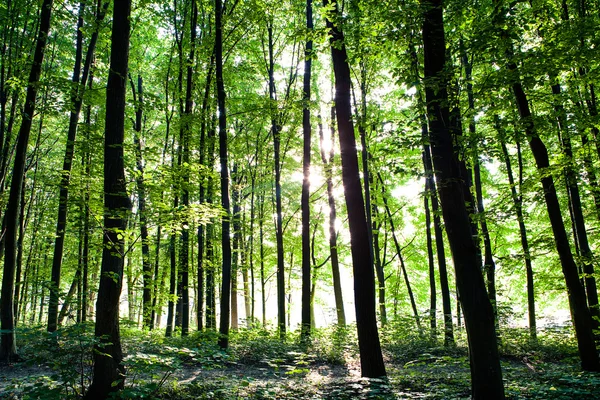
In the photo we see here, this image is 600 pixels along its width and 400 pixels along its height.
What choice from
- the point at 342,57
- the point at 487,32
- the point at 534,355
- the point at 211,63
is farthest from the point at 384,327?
the point at 211,63

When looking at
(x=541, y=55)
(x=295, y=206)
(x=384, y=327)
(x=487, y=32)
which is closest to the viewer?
(x=487, y=32)

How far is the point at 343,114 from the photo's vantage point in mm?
7215

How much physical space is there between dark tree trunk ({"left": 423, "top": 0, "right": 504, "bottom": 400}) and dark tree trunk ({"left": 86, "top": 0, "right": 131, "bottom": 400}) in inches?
186

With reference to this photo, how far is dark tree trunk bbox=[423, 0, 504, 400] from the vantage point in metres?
4.68

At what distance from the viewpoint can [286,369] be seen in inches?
359

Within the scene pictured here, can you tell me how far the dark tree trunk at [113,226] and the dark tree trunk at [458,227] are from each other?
474 centimetres

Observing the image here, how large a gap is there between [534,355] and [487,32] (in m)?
9.11

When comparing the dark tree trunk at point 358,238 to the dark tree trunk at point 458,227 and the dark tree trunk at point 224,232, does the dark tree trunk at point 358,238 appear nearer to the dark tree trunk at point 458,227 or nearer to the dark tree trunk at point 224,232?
A: the dark tree trunk at point 458,227

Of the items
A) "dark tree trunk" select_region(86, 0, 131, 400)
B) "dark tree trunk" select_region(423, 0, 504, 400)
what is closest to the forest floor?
"dark tree trunk" select_region(86, 0, 131, 400)

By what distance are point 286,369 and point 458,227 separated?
6.16 meters

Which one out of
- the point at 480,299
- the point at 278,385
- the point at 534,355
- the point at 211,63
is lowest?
the point at 534,355

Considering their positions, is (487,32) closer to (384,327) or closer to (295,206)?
(384,327)

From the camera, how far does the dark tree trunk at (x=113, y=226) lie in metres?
5.38

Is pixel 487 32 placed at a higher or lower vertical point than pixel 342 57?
lower
